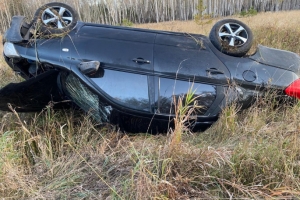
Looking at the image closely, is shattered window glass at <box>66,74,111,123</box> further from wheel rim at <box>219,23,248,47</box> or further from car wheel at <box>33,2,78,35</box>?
wheel rim at <box>219,23,248,47</box>

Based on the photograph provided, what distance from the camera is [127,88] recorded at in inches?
107

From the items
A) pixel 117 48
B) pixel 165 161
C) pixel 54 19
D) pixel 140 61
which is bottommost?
pixel 165 161

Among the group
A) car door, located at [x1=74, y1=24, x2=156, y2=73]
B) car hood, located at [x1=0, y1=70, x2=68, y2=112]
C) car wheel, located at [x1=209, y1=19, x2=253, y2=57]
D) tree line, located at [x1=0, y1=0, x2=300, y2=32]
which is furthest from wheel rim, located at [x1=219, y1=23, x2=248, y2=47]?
tree line, located at [x1=0, y1=0, x2=300, y2=32]

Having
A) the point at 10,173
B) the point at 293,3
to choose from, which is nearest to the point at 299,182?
the point at 10,173

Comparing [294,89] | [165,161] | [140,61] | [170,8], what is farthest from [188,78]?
[170,8]

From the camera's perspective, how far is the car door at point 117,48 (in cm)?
278

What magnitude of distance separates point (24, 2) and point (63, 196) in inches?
569

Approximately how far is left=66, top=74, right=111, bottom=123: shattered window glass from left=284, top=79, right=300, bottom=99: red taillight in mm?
1869

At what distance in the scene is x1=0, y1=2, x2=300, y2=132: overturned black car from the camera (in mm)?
2730

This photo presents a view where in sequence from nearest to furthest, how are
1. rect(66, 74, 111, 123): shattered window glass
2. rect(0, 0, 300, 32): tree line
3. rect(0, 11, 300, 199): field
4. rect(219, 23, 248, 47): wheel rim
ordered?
rect(0, 11, 300, 199): field
rect(66, 74, 111, 123): shattered window glass
rect(219, 23, 248, 47): wheel rim
rect(0, 0, 300, 32): tree line

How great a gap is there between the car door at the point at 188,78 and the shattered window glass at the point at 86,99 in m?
0.57

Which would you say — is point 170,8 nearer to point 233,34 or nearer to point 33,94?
point 233,34

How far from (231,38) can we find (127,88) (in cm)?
126

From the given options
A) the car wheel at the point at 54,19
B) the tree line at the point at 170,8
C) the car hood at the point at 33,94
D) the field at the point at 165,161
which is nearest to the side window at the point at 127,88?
the field at the point at 165,161
